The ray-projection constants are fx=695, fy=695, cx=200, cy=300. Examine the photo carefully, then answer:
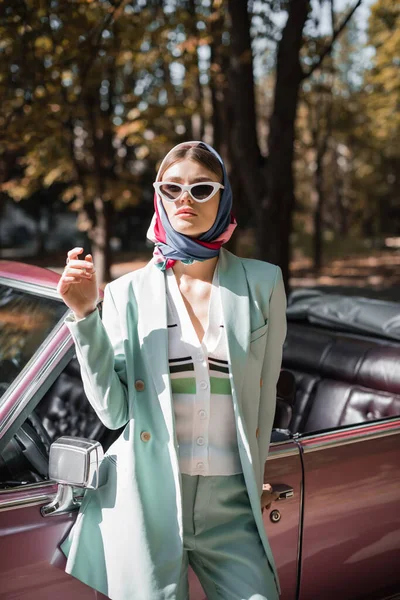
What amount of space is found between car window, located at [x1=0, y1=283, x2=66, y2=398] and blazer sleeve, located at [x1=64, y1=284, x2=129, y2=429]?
0.57 metres

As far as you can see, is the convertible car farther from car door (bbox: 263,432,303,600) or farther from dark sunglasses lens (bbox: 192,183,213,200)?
dark sunglasses lens (bbox: 192,183,213,200)

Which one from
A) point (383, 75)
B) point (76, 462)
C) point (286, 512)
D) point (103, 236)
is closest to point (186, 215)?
point (76, 462)

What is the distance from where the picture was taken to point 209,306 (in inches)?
83.0

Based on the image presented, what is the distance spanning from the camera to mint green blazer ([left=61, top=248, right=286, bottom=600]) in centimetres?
192

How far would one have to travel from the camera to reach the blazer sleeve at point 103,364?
6.16 ft

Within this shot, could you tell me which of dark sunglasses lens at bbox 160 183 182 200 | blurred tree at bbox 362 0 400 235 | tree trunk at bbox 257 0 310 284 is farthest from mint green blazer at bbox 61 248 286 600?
blurred tree at bbox 362 0 400 235

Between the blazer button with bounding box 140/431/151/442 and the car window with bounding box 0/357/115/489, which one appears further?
the car window with bounding box 0/357/115/489

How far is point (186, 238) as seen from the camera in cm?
203

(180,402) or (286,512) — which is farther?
(286,512)

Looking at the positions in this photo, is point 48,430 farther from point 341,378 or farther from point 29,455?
point 341,378

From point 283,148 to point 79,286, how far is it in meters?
6.21

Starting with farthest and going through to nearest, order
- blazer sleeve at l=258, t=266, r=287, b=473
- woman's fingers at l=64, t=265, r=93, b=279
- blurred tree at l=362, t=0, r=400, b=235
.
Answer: blurred tree at l=362, t=0, r=400, b=235 → blazer sleeve at l=258, t=266, r=287, b=473 → woman's fingers at l=64, t=265, r=93, b=279

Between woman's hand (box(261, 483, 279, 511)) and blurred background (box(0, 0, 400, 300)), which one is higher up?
blurred background (box(0, 0, 400, 300))

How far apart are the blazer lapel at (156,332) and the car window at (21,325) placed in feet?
1.88
